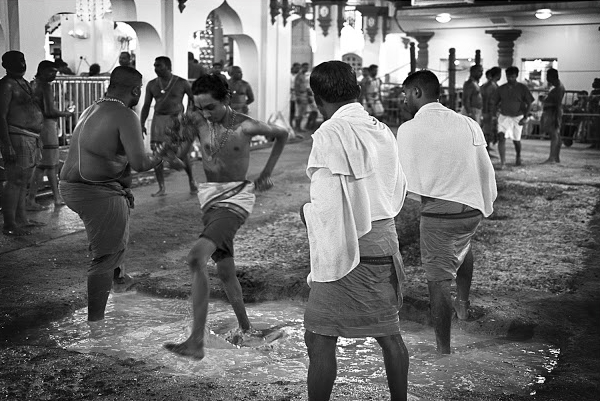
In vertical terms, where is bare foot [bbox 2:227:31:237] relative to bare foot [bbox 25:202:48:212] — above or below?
below

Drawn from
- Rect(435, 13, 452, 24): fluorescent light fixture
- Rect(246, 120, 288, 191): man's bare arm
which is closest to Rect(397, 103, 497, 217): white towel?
Rect(246, 120, 288, 191): man's bare arm

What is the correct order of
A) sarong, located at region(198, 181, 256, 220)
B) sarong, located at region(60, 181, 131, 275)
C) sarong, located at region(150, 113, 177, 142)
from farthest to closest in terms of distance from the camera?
sarong, located at region(150, 113, 177, 142)
sarong, located at region(60, 181, 131, 275)
sarong, located at region(198, 181, 256, 220)

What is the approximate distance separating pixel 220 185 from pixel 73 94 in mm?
8692

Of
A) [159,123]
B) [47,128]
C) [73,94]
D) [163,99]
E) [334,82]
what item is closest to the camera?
[334,82]

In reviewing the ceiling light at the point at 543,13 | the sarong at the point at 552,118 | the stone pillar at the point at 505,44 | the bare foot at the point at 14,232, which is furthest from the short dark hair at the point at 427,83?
the stone pillar at the point at 505,44

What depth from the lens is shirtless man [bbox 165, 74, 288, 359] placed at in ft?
16.1

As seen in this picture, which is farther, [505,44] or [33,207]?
[505,44]

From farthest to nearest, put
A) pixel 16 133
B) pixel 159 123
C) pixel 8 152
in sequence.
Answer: pixel 159 123 → pixel 16 133 → pixel 8 152

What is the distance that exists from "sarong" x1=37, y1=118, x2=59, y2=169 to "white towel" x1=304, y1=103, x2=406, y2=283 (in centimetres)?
669

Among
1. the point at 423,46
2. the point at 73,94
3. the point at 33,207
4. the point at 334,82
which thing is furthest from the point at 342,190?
the point at 423,46

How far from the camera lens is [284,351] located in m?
5.19

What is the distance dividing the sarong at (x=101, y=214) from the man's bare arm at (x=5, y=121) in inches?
122

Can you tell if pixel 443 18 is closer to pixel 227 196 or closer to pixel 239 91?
pixel 239 91

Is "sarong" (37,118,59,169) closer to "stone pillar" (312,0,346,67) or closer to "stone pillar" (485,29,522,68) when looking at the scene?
"stone pillar" (485,29,522,68)
